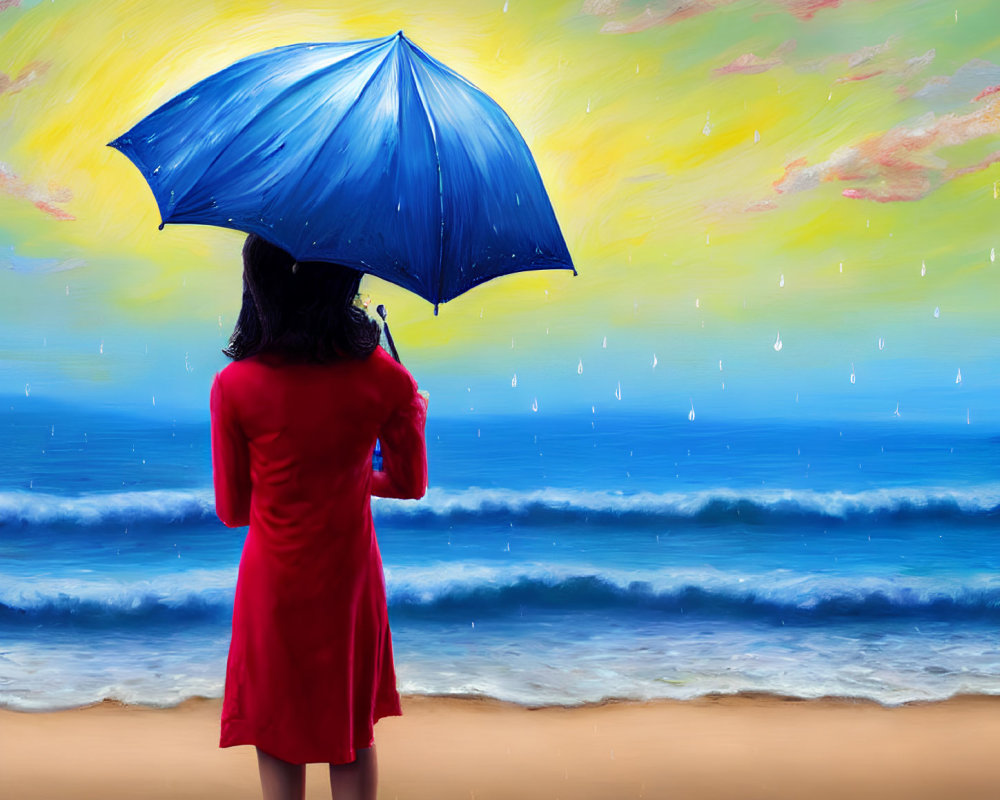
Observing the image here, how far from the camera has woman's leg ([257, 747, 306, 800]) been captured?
1.61 meters

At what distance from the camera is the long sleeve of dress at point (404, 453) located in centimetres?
153

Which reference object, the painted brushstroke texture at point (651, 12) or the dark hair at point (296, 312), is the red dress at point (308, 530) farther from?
the painted brushstroke texture at point (651, 12)

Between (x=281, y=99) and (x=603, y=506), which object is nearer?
(x=281, y=99)

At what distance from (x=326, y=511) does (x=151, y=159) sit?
64 centimetres

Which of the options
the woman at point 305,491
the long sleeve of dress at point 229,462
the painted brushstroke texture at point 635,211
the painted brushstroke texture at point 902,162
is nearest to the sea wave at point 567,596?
the painted brushstroke texture at point 635,211

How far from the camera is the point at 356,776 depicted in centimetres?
164

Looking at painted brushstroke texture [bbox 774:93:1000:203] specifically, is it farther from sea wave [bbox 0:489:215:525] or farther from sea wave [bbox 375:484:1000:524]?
sea wave [bbox 0:489:215:525]

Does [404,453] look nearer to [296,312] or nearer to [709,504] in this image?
[296,312]

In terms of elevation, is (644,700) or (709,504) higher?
(709,504)

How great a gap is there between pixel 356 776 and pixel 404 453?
0.56 meters

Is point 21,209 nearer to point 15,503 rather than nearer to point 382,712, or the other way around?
point 15,503

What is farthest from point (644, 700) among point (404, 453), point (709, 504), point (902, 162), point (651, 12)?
point (651, 12)

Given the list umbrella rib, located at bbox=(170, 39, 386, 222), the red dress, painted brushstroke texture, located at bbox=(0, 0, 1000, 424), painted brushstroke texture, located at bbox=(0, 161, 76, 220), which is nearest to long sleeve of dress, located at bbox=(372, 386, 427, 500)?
the red dress

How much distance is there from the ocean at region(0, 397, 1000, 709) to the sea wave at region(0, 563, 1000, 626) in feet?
0.04
